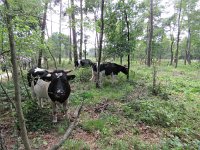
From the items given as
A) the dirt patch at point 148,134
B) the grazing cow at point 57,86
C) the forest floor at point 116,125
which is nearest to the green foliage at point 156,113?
the forest floor at point 116,125

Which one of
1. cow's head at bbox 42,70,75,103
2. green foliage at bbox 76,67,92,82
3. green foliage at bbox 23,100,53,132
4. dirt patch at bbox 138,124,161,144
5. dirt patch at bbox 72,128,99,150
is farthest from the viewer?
green foliage at bbox 76,67,92,82

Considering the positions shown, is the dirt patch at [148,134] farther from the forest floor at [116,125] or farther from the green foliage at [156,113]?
the green foliage at [156,113]

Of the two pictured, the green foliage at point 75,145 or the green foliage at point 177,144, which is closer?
the green foliage at point 75,145

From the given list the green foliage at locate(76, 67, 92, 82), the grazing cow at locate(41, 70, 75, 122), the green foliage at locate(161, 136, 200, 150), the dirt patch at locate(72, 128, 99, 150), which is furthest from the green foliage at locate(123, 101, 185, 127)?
the green foliage at locate(76, 67, 92, 82)

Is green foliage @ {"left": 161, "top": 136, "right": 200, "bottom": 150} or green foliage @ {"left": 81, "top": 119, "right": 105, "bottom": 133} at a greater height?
green foliage @ {"left": 81, "top": 119, "right": 105, "bottom": 133}

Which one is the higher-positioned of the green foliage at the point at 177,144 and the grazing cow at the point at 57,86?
the grazing cow at the point at 57,86

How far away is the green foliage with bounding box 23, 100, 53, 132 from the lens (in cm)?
614

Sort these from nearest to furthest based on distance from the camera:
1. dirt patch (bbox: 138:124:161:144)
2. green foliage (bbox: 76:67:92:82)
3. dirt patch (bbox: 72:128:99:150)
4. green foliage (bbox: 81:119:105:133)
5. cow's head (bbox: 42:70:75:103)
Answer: dirt patch (bbox: 72:128:99:150) → dirt patch (bbox: 138:124:161:144) → green foliage (bbox: 81:119:105:133) → cow's head (bbox: 42:70:75:103) → green foliage (bbox: 76:67:92:82)

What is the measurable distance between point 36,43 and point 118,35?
6.54m

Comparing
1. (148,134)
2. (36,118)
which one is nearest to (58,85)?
(36,118)

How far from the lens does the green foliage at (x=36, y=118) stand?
20.2 ft

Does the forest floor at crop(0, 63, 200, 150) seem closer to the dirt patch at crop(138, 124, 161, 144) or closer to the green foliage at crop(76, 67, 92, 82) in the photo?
the dirt patch at crop(138, 124, 161, 144)

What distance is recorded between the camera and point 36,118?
257 inches

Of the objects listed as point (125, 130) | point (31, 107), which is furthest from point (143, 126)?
point (31, 107)
